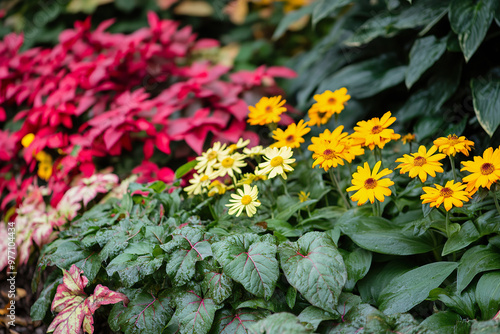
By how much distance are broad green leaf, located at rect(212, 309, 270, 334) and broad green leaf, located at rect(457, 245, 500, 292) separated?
0.57 m

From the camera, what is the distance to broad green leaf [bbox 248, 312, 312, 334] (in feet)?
3.23

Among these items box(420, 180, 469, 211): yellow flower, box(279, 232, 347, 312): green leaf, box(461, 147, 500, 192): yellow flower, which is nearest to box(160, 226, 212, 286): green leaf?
box(279, 232, 347, 312): green leaf

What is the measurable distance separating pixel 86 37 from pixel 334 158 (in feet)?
6.78

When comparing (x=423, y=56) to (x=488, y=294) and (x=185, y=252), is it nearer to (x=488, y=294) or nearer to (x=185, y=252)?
(x=488, y=294)

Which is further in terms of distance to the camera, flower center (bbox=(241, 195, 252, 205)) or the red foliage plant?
the red foliage plant

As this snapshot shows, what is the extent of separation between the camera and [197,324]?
1.15 m

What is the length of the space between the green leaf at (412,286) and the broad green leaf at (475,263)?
31mm

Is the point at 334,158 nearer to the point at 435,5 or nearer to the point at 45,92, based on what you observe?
the point at 435,5

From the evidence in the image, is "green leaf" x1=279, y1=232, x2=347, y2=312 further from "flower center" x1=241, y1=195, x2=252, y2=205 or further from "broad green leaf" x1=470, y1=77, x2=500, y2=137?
"broad green leaf" x1=470, y1=77, x2=500, y2=137

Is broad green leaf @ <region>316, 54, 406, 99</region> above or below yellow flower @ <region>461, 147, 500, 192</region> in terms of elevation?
below

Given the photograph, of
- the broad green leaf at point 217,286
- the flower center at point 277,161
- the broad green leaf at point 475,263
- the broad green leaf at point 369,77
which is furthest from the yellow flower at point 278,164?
the broad green leaf at point 369,77

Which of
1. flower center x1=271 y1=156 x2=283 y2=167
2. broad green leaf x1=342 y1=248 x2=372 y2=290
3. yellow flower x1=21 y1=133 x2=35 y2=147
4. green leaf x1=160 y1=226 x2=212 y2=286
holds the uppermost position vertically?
yellow flower x1=21 y1=133 x2=35 y2=147

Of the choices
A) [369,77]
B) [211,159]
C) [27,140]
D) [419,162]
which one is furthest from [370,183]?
[27,140]

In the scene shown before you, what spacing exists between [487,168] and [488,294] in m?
0.35
